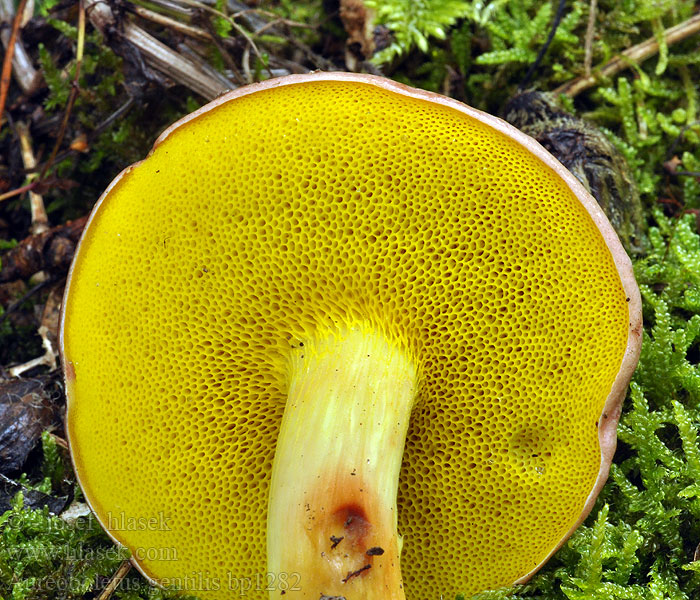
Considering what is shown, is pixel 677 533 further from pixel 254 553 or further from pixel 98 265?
pixel 98 265

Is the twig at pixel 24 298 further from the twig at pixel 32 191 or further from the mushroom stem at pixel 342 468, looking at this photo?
the mushroom stem at pixel 342 468

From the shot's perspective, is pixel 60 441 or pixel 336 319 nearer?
pixel 336 319

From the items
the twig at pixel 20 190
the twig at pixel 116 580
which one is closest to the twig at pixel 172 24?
the twig at pixel 20 190

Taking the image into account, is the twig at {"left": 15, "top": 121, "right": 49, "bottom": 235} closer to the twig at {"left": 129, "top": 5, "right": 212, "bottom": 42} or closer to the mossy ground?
the mossy ground

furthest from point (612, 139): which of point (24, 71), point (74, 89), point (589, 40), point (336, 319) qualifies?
point (24, 71)

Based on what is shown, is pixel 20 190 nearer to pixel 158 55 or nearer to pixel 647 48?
pixel 158 55

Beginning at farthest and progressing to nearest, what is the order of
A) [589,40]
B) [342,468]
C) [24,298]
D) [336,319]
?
[589,40], [24,298], [336,319], [342,468]
